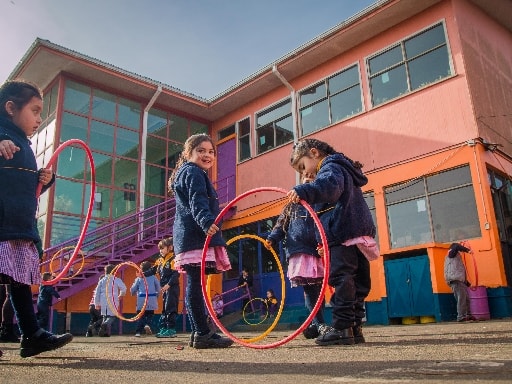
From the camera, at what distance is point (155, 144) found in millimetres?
16188

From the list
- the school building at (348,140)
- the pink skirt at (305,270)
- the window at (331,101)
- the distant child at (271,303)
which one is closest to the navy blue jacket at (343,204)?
the pink skirt at (305,270)

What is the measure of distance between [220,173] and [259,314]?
19.7 ft

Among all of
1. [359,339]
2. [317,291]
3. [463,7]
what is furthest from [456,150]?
[359,339]

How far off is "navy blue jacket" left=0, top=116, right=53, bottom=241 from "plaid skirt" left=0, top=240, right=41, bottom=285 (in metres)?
0.07

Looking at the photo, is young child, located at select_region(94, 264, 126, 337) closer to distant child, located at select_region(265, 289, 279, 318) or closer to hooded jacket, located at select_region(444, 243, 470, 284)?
distant child, located at select_region(265, 289, 279, 318)

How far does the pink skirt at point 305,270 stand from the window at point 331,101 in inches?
336

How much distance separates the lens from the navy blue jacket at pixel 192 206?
13.1ft

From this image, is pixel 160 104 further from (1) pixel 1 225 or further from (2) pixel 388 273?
(1) pixel 1 225

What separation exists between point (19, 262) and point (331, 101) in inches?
462

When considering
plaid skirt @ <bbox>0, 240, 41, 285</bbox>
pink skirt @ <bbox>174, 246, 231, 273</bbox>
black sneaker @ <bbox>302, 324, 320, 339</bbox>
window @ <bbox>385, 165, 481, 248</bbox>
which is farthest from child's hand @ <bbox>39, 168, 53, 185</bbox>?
window @ <bbox>385, 165, 481, 248</bbox>

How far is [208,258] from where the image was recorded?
403cm

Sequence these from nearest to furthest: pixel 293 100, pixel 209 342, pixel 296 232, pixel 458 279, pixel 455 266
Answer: pixel 209 342 → pixel 296 232 → pixel 458 279 → pixel 455 266 → pixel 293 100

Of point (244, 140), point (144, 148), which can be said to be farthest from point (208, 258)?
point (244, 140)

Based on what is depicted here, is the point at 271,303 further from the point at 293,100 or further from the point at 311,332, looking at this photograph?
the point at 311,332
